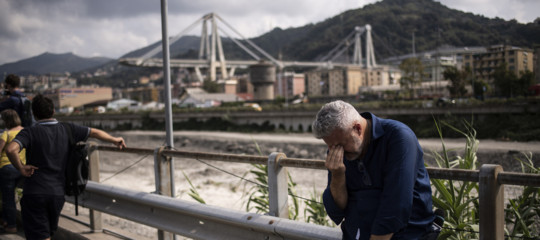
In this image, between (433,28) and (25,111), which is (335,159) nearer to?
(25,111)

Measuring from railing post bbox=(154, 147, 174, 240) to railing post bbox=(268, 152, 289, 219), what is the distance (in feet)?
6.12

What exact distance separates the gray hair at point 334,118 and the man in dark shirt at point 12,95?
18.9 feet

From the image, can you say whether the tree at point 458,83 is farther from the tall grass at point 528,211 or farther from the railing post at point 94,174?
the tall grass at point 528,211

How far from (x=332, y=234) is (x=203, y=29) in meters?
148

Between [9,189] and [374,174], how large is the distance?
5410 millimetres

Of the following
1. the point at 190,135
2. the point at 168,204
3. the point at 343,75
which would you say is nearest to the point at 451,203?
the point at 168,204

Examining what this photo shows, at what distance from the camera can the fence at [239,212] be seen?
2.33 metres

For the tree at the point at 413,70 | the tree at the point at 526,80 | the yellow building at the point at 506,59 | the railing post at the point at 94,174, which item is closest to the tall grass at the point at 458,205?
the railing post at the point at 94,174

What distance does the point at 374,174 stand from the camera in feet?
7.00

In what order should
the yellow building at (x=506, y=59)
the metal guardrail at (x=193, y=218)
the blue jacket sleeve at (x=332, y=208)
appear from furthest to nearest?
1. the yellow building at (x=506, y=59)
2. the metal guardrail at (x=193, y=218)
3. the blue jacket sleeve at (x=332, y=208)

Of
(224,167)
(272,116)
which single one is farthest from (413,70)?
(224,167)

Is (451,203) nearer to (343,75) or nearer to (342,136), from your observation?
(342,136)

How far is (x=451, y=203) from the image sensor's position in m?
3.40

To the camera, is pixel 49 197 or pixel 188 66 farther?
pixel 188 66
